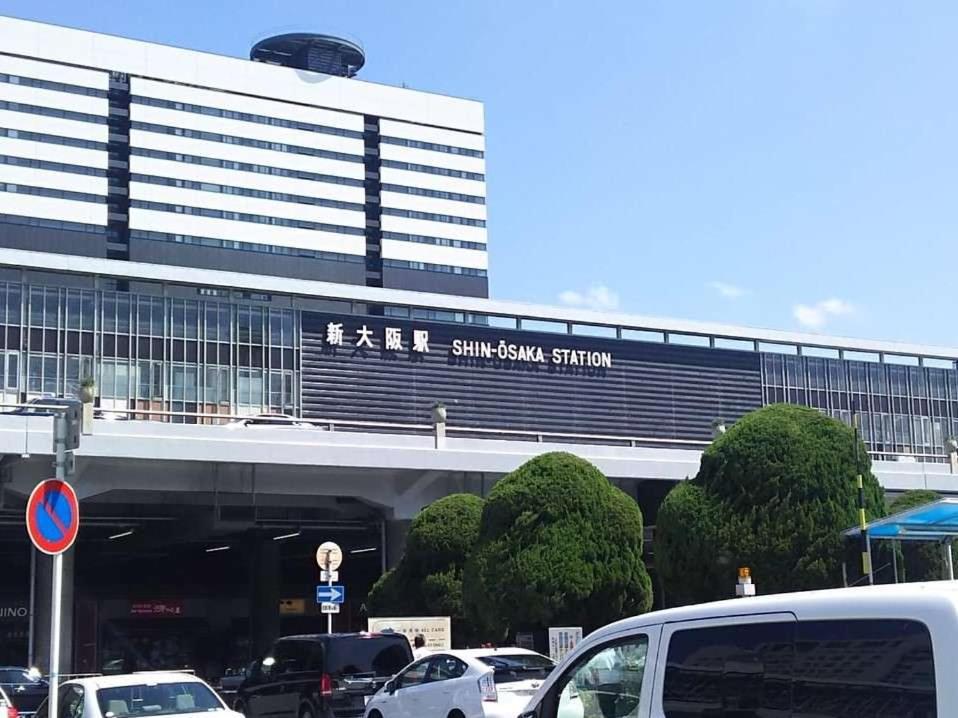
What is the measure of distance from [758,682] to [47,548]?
6994 mm

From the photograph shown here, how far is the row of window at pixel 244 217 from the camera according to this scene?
94.6 m

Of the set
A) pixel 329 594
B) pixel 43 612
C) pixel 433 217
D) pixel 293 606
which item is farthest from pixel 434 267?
pixel 329 594

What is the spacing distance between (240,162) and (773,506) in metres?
82.5

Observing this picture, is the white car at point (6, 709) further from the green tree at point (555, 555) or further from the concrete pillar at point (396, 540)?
the concrete pillar at point (396, 540)

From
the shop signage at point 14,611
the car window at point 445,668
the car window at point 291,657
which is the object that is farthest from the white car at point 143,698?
the shop signage at point 14,611

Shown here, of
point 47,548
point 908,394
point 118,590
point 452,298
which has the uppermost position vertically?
point 452,298

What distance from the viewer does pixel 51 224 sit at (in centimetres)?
9106

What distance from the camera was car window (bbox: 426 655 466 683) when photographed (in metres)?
15.7

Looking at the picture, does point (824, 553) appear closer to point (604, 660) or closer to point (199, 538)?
point (604, 660)

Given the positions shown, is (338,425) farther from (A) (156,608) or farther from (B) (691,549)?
(B) (691,549)

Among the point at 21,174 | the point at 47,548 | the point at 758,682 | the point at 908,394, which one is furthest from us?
the point at 21,174

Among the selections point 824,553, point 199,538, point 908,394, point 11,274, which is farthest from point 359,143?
point 824,553

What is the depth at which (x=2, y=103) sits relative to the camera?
9000 centimetres

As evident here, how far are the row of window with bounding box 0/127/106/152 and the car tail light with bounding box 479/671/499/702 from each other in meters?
84.3
